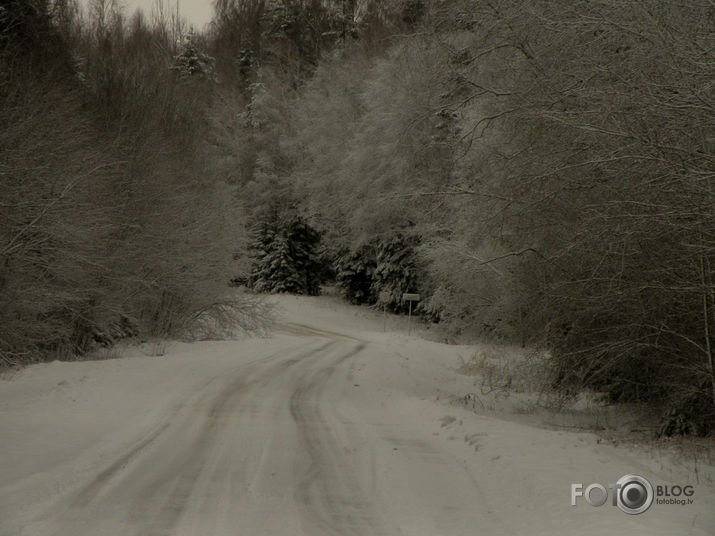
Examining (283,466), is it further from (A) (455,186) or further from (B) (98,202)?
(B) (98,202)

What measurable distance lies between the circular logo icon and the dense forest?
77.0 inches

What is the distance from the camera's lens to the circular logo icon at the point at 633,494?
4.80 m

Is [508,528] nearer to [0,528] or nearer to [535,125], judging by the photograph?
[0,528]

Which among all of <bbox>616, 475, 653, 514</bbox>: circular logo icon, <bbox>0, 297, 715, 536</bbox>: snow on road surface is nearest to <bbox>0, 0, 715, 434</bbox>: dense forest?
<bbox>0, 297, 715, 536</bbox>: snow on road surface

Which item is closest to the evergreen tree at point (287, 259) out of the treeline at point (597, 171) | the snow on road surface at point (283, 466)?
the treeline at point (597, 171)

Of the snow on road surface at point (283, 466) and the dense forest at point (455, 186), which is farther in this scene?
the dense forest at point (455, 186)

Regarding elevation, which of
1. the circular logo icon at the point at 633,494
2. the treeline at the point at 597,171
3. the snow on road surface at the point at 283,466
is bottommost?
the snow on road surface at the point at 283,466

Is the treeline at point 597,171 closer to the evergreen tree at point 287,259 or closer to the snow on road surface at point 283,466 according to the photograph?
the snow on road surface at point 283,466

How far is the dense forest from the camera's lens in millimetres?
6250

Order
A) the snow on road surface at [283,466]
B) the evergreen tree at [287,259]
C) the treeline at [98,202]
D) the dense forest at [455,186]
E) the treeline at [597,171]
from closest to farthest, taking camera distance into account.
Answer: the snow on road surface at [283,466] → the treeline at [597,171] → the dense forest at [455,186] → the treeline at [98,202] → the evergreen tree at [287,259]

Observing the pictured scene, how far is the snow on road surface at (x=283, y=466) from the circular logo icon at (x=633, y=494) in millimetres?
105

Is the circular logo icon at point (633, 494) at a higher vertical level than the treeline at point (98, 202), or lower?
lower

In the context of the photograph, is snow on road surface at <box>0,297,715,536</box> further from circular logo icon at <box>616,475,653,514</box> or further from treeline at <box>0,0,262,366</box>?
treeline at <box>0,0,262,366</box>

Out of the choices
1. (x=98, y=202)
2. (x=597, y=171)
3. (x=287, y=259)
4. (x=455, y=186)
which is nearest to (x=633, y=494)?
(x=597, y=171)
